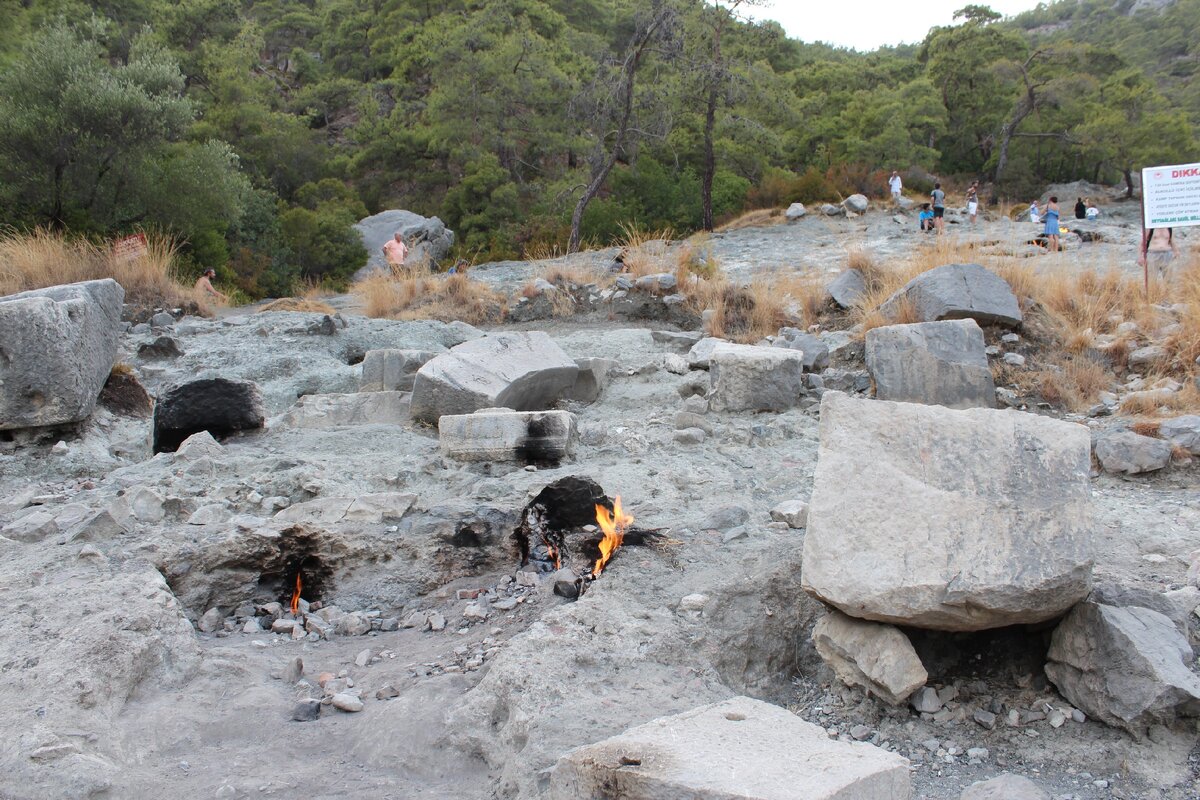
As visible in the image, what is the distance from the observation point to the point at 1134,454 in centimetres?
468

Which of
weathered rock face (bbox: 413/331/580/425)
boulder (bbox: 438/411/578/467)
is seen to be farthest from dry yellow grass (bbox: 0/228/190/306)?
boulder (bbox: 438/411/578/467)

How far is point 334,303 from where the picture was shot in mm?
14078

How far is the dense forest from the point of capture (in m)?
14.3

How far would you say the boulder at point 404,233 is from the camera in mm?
22297

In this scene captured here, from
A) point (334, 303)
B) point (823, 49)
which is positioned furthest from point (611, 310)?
point (823, 49)

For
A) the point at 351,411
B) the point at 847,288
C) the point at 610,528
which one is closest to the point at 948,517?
the point at 610,528

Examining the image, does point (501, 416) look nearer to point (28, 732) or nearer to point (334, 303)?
point (28, 732)

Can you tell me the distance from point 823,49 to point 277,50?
32933 mm

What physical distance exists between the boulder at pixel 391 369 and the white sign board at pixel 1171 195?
21.0ft

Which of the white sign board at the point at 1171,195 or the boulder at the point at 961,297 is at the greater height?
the white sign board at the point at 1171,195

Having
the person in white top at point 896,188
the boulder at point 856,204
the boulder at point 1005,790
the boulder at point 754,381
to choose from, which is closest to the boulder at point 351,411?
the boulder at point 754,381

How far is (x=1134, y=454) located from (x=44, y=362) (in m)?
6.13

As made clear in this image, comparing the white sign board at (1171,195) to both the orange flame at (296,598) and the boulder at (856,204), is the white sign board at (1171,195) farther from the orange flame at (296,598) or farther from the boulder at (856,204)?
the boulder at (856,204)

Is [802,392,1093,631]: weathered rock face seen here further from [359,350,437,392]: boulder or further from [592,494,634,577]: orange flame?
[359,350,437,392]: boulder
